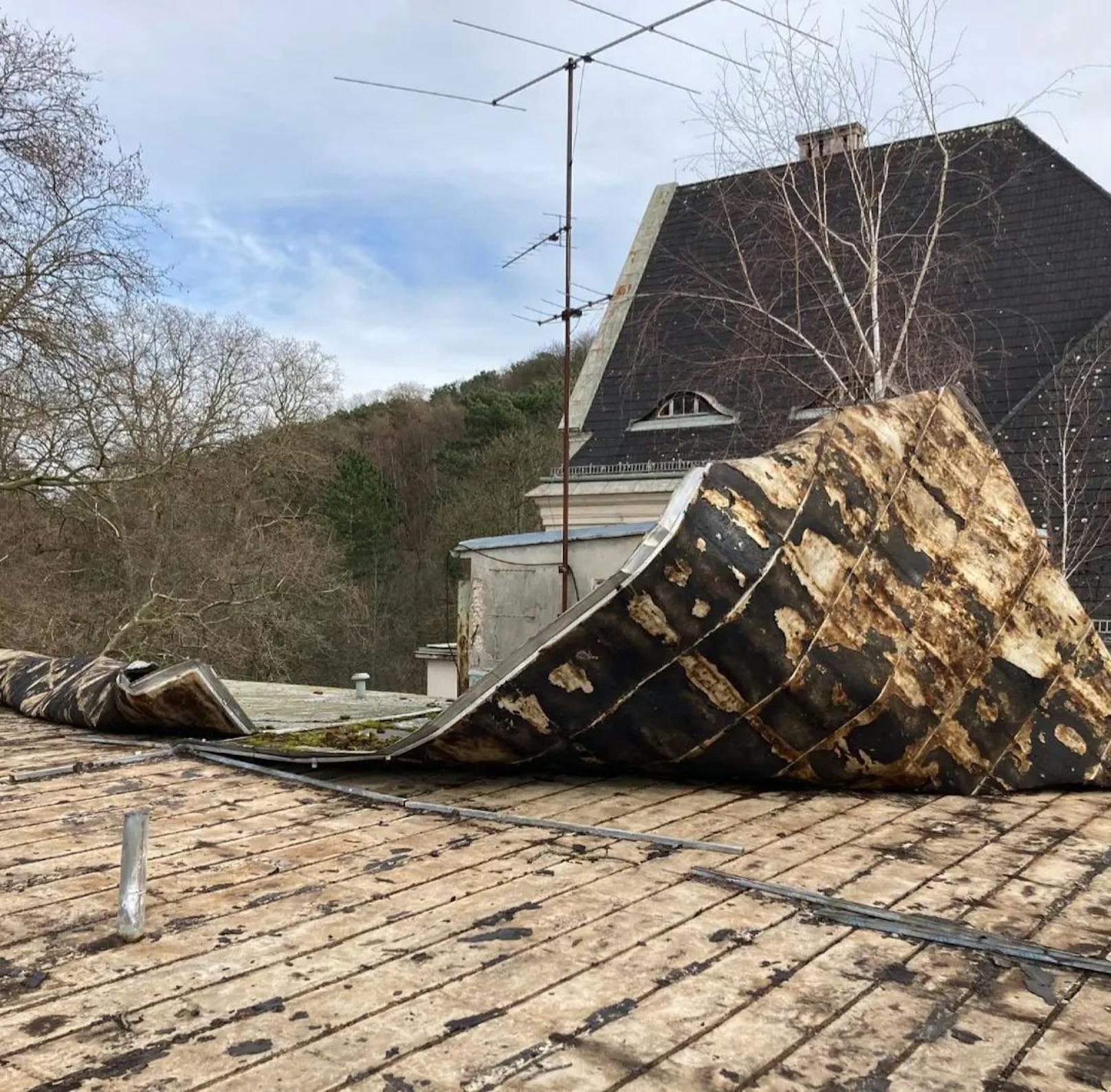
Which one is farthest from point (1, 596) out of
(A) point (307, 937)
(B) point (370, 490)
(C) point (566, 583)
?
(B) point (370, 490)

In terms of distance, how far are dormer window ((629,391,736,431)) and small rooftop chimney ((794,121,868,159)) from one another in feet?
14.8

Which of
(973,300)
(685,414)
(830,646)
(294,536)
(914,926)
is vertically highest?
(973,300)

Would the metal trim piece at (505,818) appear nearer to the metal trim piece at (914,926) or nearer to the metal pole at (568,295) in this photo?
the metal trim piece at (914,926)

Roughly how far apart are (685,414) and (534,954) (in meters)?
13.2

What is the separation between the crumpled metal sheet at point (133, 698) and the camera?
411 cm

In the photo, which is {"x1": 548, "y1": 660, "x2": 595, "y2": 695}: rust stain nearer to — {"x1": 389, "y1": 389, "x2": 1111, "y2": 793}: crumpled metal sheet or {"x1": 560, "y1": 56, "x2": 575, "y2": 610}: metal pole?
{"x1": 389, "y1": 389, "x2": 1111, "y2": 793}: crumpled metal sheet

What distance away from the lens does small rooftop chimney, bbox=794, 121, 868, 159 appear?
954 centimetres

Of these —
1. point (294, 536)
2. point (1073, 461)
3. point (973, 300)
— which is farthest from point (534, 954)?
point (294, 536)

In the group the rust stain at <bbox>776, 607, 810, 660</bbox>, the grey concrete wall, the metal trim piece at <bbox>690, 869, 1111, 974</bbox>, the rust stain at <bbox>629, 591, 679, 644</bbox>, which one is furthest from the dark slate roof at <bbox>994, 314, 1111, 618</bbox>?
the metal trim piece at <bbox>690, 869, 1111, 974</bbox>

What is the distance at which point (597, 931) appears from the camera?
6.36ft

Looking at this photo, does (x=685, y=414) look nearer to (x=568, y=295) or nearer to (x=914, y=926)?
(x=568, y=295)

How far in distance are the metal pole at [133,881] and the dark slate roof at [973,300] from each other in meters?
9.18

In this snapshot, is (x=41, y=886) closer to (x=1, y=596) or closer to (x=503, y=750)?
(x=503, y=750)

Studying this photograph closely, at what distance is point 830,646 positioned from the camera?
3039 mm
